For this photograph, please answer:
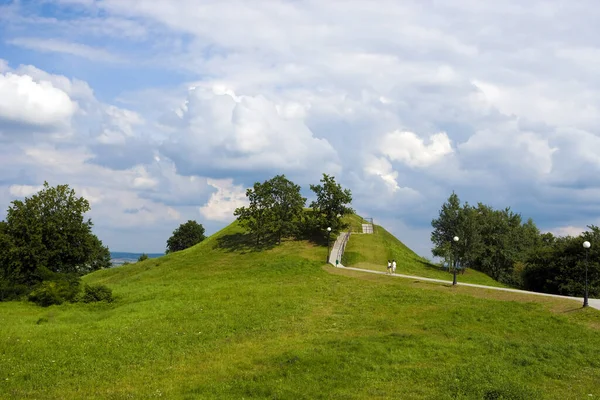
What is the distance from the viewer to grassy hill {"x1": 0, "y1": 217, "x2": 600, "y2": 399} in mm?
17078

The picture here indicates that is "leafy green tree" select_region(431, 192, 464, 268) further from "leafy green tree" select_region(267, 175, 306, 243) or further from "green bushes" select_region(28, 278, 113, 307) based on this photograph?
"green bushes" select_region(28, 278, 113, 307)

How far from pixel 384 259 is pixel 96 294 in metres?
36.2

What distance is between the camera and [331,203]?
62.8 metres

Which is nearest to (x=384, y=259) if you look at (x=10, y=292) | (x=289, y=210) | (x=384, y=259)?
(x=384, y=259)

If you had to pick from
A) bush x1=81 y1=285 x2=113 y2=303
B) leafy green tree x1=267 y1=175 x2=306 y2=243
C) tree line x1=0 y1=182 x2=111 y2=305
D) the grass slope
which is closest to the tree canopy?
leafy green tree x1=267 y1=175 x2=306 y2=243

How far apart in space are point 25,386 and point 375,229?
213 feet

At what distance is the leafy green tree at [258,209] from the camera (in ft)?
208

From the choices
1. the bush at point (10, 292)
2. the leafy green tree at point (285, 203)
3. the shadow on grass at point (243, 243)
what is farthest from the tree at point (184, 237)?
the bush at point (10, 292)

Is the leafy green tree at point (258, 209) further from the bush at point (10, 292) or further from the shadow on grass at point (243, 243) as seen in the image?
the bush at point (10, 292)

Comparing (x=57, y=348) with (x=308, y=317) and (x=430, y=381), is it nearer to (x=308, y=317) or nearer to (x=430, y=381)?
(x=308, y=317)

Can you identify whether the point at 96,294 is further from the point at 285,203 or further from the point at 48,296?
the point at 285,203

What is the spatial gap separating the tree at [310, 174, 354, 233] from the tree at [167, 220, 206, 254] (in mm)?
62444

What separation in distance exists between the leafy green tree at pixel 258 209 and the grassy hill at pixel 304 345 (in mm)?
22706

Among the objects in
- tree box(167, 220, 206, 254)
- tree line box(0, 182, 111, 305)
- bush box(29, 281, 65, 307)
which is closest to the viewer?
bush box(29, 281, 65, 307)
